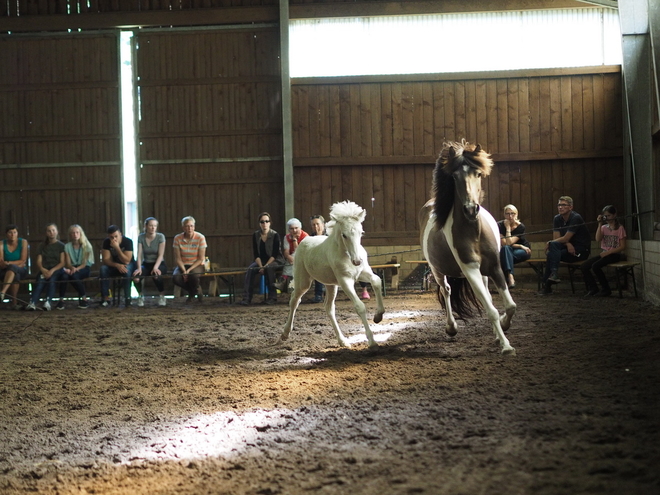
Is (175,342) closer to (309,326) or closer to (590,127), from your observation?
(309,326)

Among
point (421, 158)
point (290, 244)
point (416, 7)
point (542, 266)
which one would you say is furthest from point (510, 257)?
point (416, 7)

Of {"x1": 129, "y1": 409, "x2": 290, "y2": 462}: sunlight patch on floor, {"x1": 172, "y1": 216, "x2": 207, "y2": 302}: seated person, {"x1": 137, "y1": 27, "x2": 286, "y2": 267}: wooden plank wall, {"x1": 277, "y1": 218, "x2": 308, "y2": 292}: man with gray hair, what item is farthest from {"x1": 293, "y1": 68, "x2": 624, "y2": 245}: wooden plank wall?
{"x1": 129, "y1": 409, "x2": 290, "y2": 462}: sunlight patch on floor

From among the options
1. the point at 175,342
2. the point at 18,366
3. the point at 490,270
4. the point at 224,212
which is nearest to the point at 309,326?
the point at 175,342

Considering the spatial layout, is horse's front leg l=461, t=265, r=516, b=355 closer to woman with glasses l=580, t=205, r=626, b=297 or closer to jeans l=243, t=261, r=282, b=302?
woman with glasses l=580, t=205, r=626, b=297

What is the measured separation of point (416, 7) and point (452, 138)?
2553 millimetres

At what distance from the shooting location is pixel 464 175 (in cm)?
585

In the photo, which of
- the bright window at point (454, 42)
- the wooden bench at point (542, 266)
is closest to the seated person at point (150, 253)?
the bright window at point (454, 42)

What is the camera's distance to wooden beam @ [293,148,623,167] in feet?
42.3

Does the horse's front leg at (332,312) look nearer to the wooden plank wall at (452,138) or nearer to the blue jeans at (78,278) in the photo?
the blue jeans at (78,278)

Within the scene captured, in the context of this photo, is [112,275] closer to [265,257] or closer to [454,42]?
[265,257]

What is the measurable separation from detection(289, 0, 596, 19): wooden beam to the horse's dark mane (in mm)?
7757

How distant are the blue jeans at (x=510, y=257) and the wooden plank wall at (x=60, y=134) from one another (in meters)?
7.73

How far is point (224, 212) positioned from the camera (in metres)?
13.6

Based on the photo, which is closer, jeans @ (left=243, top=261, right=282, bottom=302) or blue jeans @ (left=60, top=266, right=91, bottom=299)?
jeans @ (left=243, top=261, right=282, bottom=302)
